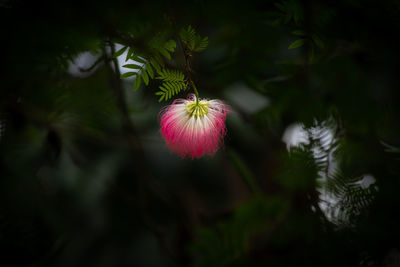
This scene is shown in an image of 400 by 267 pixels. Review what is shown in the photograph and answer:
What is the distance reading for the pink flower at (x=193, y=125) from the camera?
1.62ft

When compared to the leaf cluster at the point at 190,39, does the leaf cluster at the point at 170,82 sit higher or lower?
lower

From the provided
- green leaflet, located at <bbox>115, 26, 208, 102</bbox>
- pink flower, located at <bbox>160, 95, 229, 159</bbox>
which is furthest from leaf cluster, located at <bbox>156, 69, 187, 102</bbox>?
pink flower, located at <bbox>160, 95, 229, 159</bbox>

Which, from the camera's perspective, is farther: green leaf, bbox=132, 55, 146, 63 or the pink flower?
the pink flower

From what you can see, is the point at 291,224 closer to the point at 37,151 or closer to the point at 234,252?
the point at 234,252

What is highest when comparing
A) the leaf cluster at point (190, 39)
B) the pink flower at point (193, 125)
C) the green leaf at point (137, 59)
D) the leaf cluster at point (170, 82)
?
the leaf cluster at point (190, 39)

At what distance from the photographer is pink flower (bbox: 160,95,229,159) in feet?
1.62

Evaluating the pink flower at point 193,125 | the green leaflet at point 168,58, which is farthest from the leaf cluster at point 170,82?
the pink flower at point 193,125

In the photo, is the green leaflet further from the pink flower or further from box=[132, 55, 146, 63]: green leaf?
the pink flower

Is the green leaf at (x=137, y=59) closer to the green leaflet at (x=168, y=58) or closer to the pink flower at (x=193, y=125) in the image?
the green leaflet at (x=168, y=58)

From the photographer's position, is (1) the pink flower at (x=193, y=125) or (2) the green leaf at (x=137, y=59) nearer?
(2) the green leaf at (x=137, y=59)

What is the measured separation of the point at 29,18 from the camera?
45 centimetres

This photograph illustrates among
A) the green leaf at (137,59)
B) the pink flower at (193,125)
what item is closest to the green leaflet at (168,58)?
the green leaf at (137,59)

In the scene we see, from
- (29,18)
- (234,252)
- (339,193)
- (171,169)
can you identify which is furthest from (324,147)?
(171,169)

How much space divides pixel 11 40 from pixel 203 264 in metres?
0.79
